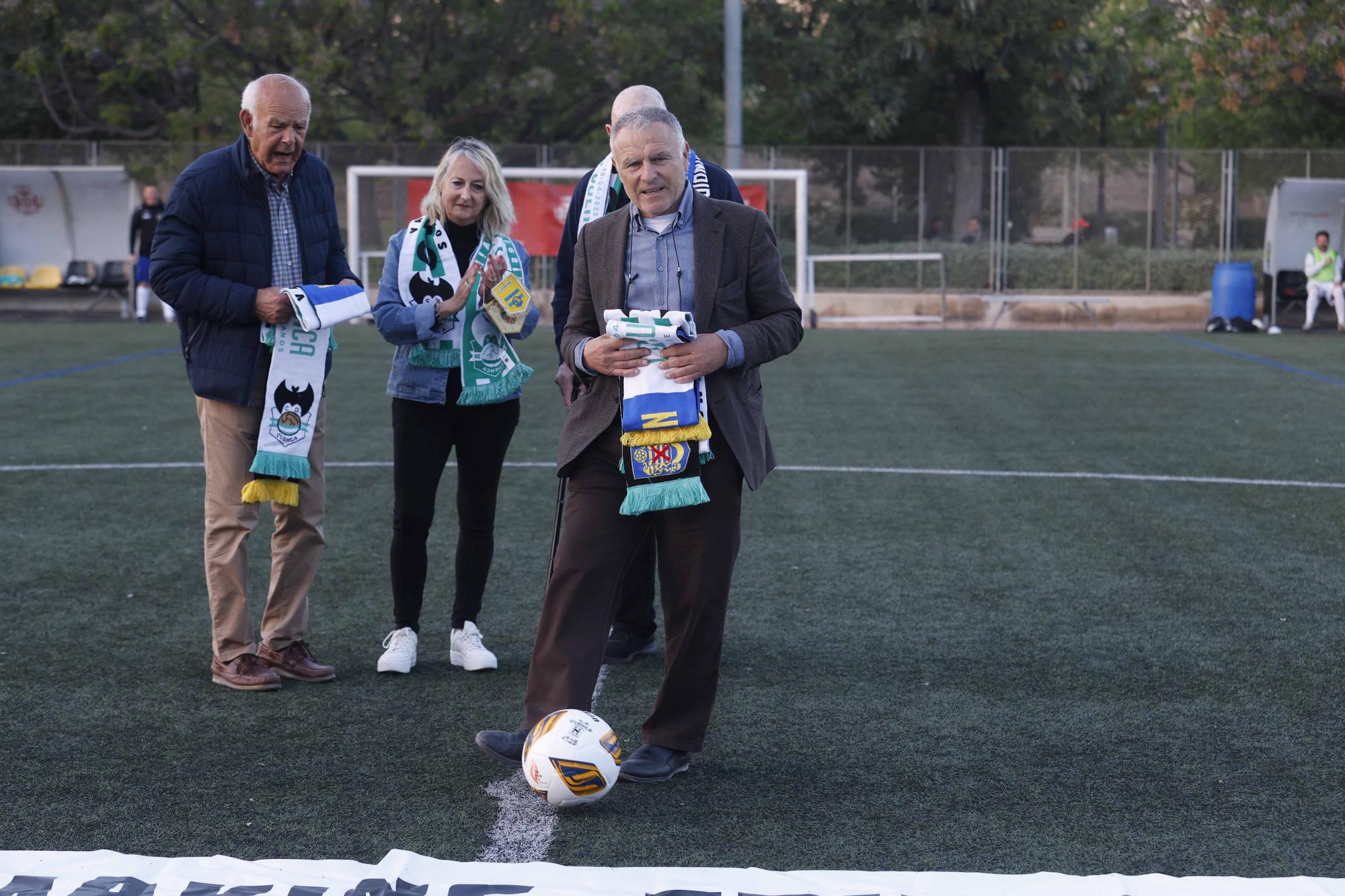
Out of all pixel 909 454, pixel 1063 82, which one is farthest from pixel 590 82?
pixel 909 454

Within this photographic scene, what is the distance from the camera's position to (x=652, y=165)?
3.84m

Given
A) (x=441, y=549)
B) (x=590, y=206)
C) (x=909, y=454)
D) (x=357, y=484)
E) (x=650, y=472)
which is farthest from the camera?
(x=909, y=454)

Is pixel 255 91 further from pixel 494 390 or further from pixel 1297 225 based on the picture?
pixel 1297 225

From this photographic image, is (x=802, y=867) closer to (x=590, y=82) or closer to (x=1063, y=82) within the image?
(x=590, y=82)

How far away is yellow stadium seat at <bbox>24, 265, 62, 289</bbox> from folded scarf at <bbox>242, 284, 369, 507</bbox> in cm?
2372

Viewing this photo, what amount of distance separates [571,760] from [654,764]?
0.37 meters

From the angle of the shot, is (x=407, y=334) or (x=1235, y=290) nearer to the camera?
(x=407, y=334)

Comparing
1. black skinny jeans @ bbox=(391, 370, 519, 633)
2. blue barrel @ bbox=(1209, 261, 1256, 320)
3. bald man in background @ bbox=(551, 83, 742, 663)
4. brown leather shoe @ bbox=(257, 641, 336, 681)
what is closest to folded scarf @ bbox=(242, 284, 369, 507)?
black skinny jeans @ bbox=(391, 370, 519, 633)

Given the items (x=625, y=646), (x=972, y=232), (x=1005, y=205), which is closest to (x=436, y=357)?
(x=625, y=646)

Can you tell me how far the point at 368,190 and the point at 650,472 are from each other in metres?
23.4

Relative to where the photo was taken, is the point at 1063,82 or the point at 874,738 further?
the point at 1063,82

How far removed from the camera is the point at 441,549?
24.1 ft

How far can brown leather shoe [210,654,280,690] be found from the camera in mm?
4961

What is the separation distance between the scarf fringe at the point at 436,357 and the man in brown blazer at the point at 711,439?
3.24 feet
